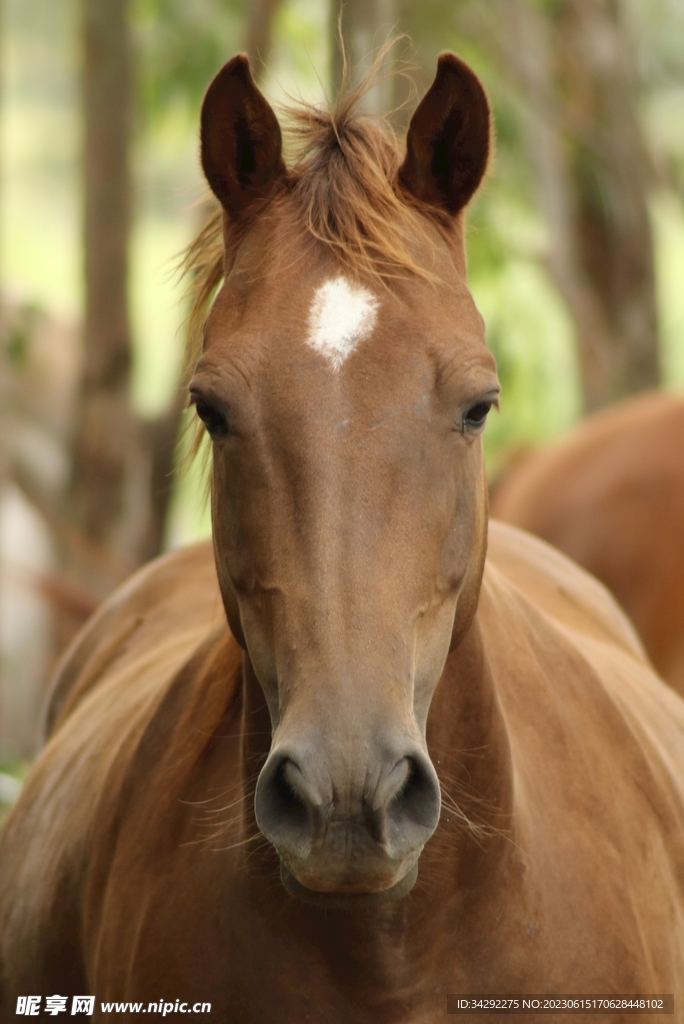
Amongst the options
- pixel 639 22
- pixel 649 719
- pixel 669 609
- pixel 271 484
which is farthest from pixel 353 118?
pixel 639 22

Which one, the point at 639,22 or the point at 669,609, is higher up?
the point at 639,22

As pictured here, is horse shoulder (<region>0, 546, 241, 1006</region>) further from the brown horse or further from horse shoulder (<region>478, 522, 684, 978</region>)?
horse shoulder (<region>478, 522, 684, 978</region>)

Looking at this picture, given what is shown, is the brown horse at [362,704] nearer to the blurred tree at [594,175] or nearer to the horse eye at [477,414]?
the horse eye at [477,414]

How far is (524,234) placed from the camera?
12.8 meters

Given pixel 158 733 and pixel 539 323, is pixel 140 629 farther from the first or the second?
pixel 539 323

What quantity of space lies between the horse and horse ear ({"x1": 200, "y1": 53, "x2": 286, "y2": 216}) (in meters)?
3.71

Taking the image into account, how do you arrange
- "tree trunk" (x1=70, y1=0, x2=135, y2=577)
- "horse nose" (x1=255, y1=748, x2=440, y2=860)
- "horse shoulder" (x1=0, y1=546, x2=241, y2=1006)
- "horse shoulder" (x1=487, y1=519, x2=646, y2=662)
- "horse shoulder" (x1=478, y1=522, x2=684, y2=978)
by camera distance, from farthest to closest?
"tree trunk" (x1=70, y1=0, x2=135, y2=577)
"horse shoulder" (x1=487, y1=519, x2=646, y2=662)
"horse shoulder" (x1=0, y1=546, x2=241, y2=1006)
"horse shoulder" (x1=478, y1=522, x2=684, y2=978)
"horse nose" (x1=255, y1=748, x2=440, y2=860)

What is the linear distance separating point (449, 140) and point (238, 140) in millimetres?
397

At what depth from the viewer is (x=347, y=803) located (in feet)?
5.80

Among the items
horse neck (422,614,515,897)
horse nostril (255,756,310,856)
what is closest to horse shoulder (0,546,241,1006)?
horse neck (422,614,515,897)

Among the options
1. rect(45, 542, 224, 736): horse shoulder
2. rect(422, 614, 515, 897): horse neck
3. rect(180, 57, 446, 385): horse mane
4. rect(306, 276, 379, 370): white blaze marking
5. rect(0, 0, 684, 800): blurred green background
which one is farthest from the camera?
rect(0, 0, 684, 800): blurred green background

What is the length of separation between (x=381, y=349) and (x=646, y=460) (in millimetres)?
4177

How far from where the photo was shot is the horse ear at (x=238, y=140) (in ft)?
7.75

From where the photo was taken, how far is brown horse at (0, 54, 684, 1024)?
1877 millimetres
